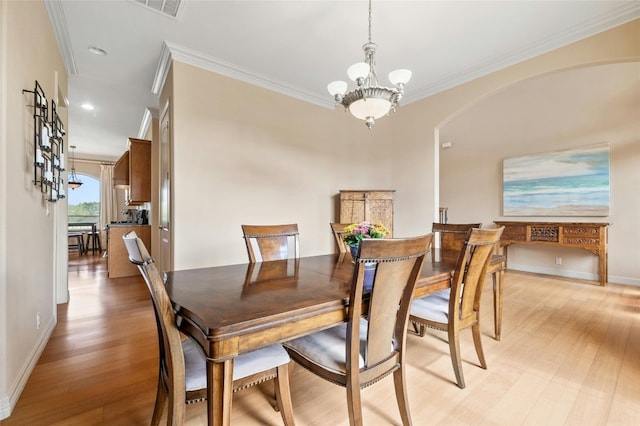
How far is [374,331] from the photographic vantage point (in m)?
1.24

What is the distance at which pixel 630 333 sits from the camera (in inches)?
100.0

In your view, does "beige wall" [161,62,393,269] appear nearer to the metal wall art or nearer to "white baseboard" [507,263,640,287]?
the metal wall art

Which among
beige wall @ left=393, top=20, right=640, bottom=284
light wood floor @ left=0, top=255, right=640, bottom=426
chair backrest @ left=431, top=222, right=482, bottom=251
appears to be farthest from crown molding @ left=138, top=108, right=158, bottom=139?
chair backrest @ left=431, top=222, right=482, bottom=251

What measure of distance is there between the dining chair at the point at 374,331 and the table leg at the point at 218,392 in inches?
18.9

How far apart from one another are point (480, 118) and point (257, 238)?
5413 millimetres

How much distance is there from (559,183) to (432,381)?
190 inches

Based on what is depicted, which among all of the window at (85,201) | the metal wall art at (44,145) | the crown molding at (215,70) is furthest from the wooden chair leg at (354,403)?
the window at (85,201)

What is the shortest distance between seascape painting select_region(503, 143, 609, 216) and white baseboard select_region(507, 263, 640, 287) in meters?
0.98

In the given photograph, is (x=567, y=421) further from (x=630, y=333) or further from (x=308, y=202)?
(x=308, y=202)

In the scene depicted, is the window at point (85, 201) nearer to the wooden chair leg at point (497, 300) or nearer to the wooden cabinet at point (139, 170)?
the wooden cabinet at point (139, 170)

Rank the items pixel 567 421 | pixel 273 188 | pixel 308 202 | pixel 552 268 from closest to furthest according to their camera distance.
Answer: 1. pixel 567 421
2. pixel 273 188
3. pixel 308 202
4. pixel 552 268

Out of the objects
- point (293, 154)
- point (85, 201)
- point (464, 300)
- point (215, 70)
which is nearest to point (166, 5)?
point (215, 70)

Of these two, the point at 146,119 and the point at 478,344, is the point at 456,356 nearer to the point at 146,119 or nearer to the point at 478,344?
the point at 478,344

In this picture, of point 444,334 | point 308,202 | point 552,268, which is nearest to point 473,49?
point 308,202
